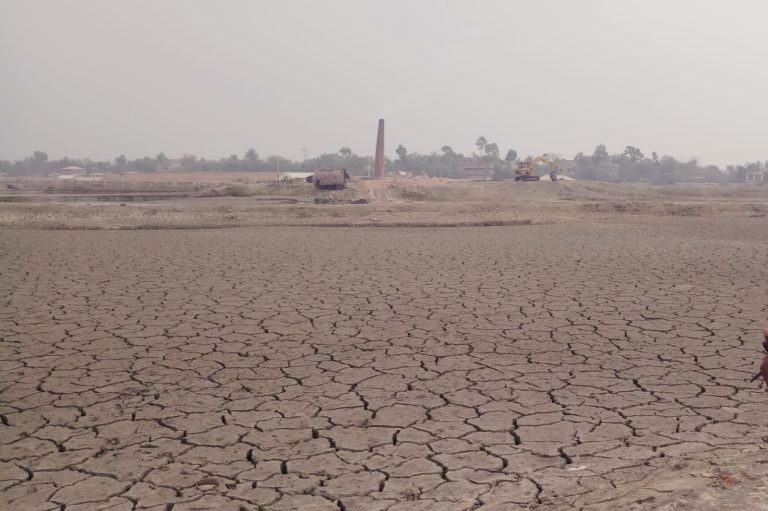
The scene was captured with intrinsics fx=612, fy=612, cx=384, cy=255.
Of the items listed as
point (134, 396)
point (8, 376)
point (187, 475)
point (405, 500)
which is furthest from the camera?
point (8, 376)

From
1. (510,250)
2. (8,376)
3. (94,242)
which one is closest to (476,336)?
(8,376)

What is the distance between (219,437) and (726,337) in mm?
4518

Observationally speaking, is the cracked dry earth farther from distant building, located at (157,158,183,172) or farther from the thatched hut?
distant building, located at (157,158,183,172)

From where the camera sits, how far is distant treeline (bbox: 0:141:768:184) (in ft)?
320

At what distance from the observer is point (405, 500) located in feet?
9.21

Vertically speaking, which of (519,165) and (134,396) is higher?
(519,165)

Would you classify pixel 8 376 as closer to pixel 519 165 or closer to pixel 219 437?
pixel 219 437

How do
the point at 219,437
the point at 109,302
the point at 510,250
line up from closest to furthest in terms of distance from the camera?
the point at 219,437, the point at 109,302, the point at 510,250

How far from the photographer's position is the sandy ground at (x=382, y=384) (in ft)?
9.58

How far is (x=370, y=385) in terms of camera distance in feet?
14.4

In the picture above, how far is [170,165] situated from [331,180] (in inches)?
3963

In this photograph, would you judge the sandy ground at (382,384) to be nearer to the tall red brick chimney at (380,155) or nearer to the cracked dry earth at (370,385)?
the cracked dry earth at (370,385)

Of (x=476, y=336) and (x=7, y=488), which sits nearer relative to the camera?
(x=7, y=488)

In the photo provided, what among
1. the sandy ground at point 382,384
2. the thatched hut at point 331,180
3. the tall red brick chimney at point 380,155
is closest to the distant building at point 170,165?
the tall red brick chimney at point 380,155
